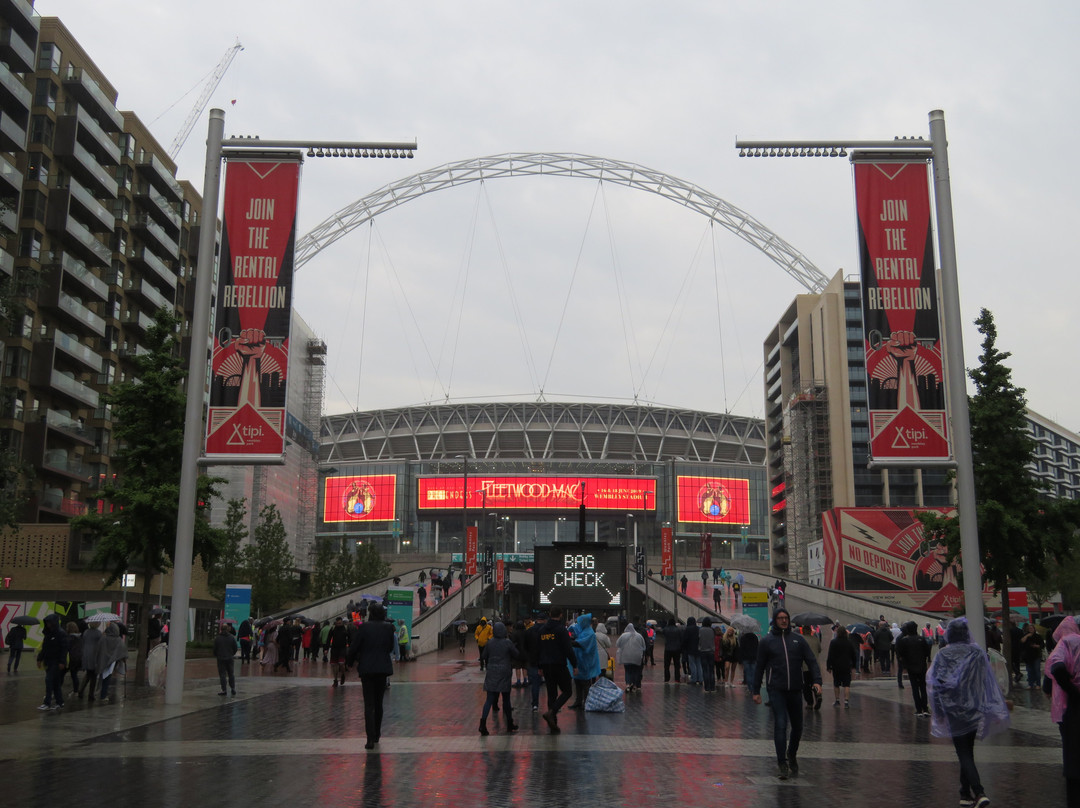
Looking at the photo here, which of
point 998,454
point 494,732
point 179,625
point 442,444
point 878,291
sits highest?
point 442,444

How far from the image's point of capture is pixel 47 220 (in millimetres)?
62000

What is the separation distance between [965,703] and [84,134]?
6692cm

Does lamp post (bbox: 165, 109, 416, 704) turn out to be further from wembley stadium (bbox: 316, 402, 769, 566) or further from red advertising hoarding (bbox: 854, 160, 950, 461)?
wembley stadium (bbox: 316, 402, 769, 566)

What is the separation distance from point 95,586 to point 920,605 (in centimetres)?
5568

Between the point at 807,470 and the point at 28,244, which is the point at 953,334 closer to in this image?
the point at 28,244

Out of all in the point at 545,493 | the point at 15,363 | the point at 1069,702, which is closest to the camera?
the point at 1069,702

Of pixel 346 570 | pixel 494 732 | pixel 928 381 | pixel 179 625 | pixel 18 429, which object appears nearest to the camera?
pixel 494 732

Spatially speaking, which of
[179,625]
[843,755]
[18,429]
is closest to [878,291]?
[843,755]

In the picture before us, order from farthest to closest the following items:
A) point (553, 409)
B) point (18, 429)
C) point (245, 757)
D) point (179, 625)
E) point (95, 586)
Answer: point (553, 409), point (18, 429), point (95, 586), point (179, 625), point (245, 757)

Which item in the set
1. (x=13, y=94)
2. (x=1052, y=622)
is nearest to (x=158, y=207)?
(x=13, y=94)

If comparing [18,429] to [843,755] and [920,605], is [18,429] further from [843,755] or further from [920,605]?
[920,605]

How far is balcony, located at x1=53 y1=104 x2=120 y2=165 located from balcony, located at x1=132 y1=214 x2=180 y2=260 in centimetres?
469

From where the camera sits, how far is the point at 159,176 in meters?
75.8

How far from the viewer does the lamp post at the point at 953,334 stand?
59.2ft
